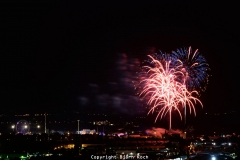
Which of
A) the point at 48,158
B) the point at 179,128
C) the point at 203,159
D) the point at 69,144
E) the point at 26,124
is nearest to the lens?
the point at 203,159

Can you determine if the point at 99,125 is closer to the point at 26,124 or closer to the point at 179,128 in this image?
the point at 26,124

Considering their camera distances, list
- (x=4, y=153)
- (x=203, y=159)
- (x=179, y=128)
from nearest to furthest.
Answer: (x=203, y=159), (x=4, y=153), (x=179, y=128)

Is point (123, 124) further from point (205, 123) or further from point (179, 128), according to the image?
point (179, 128)

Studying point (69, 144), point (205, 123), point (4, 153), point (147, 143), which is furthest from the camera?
point (205, 123)

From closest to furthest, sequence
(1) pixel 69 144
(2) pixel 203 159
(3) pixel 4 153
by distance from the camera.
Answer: (2) pixel 203 159 → (3) pixel 4 153 → (1) pixel 69 144

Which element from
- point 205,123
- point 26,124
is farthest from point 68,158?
point 26,124

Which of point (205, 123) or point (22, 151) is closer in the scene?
point (22, 151)

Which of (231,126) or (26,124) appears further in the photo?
(26,124)

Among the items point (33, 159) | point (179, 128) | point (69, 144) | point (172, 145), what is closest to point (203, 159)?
point (33, 159)

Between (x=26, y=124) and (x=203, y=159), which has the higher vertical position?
(x=26, y=124)
